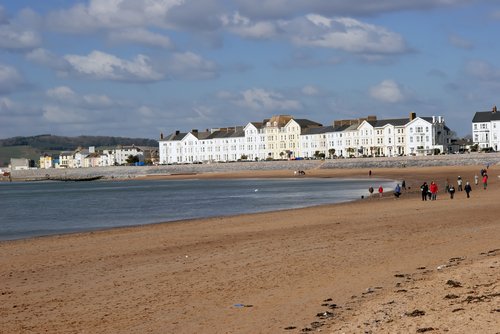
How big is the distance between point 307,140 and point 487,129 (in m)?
38.3

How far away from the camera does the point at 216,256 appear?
17.3m

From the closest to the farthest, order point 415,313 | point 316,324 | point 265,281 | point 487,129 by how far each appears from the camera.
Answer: point 415,313 < point 316,324 < point 265,281 < point 487,129

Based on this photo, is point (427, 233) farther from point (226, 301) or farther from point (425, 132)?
point (425, 132)

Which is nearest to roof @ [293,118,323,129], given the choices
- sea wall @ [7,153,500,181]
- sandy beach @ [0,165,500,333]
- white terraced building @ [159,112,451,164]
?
white terraced building @ [159,112,451,164]

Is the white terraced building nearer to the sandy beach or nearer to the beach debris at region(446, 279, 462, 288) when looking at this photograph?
the sandy beach

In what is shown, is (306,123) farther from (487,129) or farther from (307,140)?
(487,129)

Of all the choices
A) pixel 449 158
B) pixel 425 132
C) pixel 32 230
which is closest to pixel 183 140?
pixel 425 132

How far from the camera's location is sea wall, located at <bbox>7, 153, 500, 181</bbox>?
97062 millimetres

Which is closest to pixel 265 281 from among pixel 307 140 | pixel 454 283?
pixel 454 283

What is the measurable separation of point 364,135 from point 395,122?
7784mm

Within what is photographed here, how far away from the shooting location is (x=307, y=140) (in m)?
150

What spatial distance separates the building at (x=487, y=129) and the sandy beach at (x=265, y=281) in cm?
10318

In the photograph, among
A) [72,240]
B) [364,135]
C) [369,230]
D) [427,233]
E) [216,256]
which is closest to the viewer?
[216,256]

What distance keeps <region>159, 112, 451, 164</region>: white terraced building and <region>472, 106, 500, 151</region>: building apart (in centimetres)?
607
